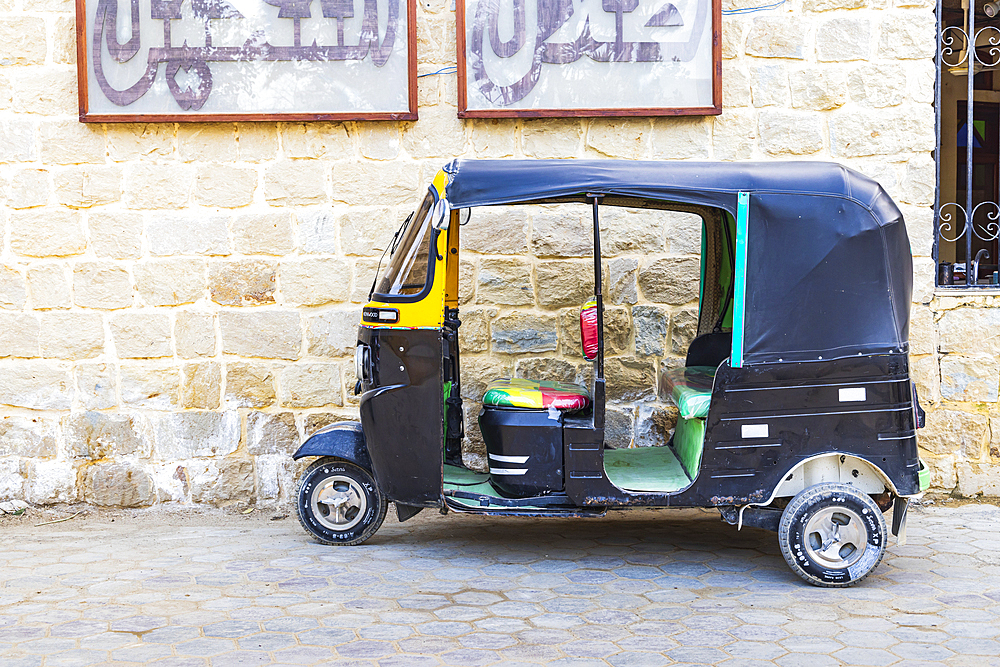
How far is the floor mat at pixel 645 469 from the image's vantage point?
462 cm

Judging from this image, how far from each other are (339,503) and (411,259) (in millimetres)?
1438

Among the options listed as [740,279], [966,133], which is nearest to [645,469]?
[740,279]

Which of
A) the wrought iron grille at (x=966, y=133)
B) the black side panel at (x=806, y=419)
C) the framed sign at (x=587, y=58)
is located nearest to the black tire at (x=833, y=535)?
the black side panel at (x=806, y=419)

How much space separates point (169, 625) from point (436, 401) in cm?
162

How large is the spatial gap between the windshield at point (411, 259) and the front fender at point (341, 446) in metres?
0.82

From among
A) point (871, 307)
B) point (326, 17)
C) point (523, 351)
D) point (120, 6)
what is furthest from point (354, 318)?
point (871, 307)

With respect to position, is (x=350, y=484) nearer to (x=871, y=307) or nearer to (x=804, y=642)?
(x=804, y=642)

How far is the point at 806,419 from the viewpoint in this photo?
441 cm

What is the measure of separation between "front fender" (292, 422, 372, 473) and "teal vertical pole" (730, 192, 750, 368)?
201cm

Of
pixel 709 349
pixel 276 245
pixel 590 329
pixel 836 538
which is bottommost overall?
pixel 836 538

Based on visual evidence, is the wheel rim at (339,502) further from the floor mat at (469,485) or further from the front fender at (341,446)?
the floor mat at (469,485)

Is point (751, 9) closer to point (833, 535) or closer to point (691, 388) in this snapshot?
point (691, 388)

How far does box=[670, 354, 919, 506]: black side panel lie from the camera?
14.4 ft

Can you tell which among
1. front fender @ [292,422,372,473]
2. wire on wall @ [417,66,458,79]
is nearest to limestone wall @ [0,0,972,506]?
wire on wall @ [417,66,458,79]
